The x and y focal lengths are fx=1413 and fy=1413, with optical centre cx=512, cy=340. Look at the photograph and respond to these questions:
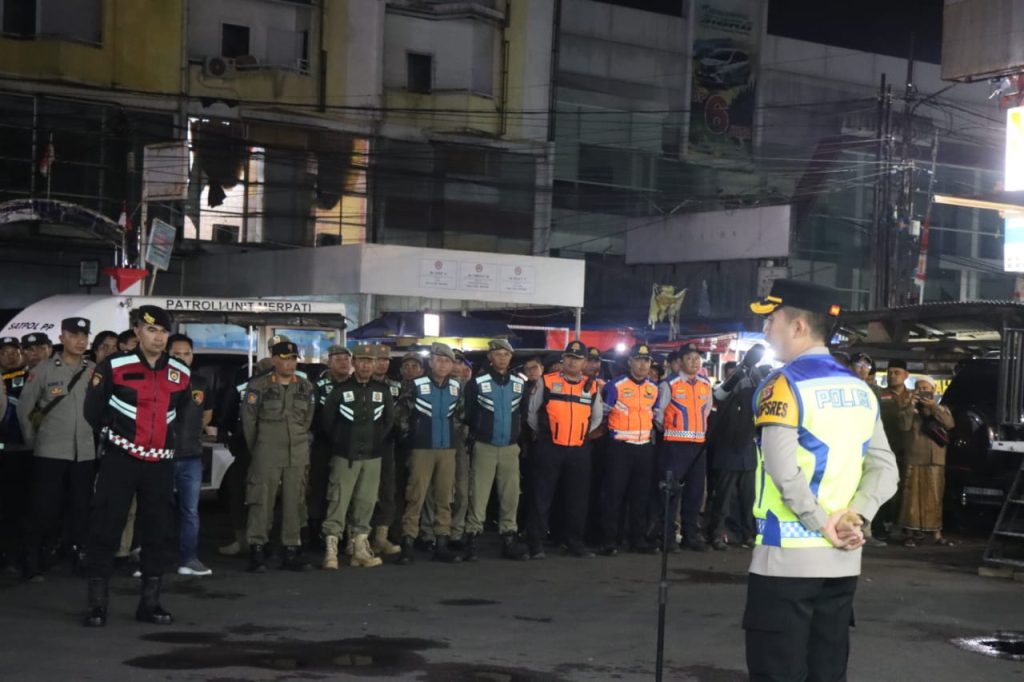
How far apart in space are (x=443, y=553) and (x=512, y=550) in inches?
29.0

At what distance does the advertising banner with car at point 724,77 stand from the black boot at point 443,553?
36175 mm

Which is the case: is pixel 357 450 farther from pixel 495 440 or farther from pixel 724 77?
pixel 724 77

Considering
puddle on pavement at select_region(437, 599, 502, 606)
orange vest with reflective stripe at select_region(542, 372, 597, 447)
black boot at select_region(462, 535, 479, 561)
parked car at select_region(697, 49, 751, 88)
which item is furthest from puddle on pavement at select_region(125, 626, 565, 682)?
parked car at select_region(697, 49, 751, 88)

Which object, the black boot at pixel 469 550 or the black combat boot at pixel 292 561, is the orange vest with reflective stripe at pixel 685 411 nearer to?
the black boot at pixel 469 550

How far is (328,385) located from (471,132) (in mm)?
27605

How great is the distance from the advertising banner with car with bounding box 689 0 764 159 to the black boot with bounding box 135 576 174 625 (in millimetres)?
40226

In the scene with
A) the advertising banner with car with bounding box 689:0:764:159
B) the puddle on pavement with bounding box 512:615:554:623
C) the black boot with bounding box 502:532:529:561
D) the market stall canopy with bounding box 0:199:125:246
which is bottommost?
the black boot with bounding box 502:532:529:561

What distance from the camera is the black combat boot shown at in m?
12.7

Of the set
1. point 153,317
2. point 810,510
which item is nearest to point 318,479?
point 153,317

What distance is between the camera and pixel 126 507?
959 centimetres

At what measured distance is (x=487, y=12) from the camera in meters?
40.2

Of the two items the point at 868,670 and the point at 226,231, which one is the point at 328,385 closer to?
the point at 868,670

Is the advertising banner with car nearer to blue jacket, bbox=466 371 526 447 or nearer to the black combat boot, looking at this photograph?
blue jacket, bbox=466 371 526 447

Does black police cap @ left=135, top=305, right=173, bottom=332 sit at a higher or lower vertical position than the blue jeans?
higher
